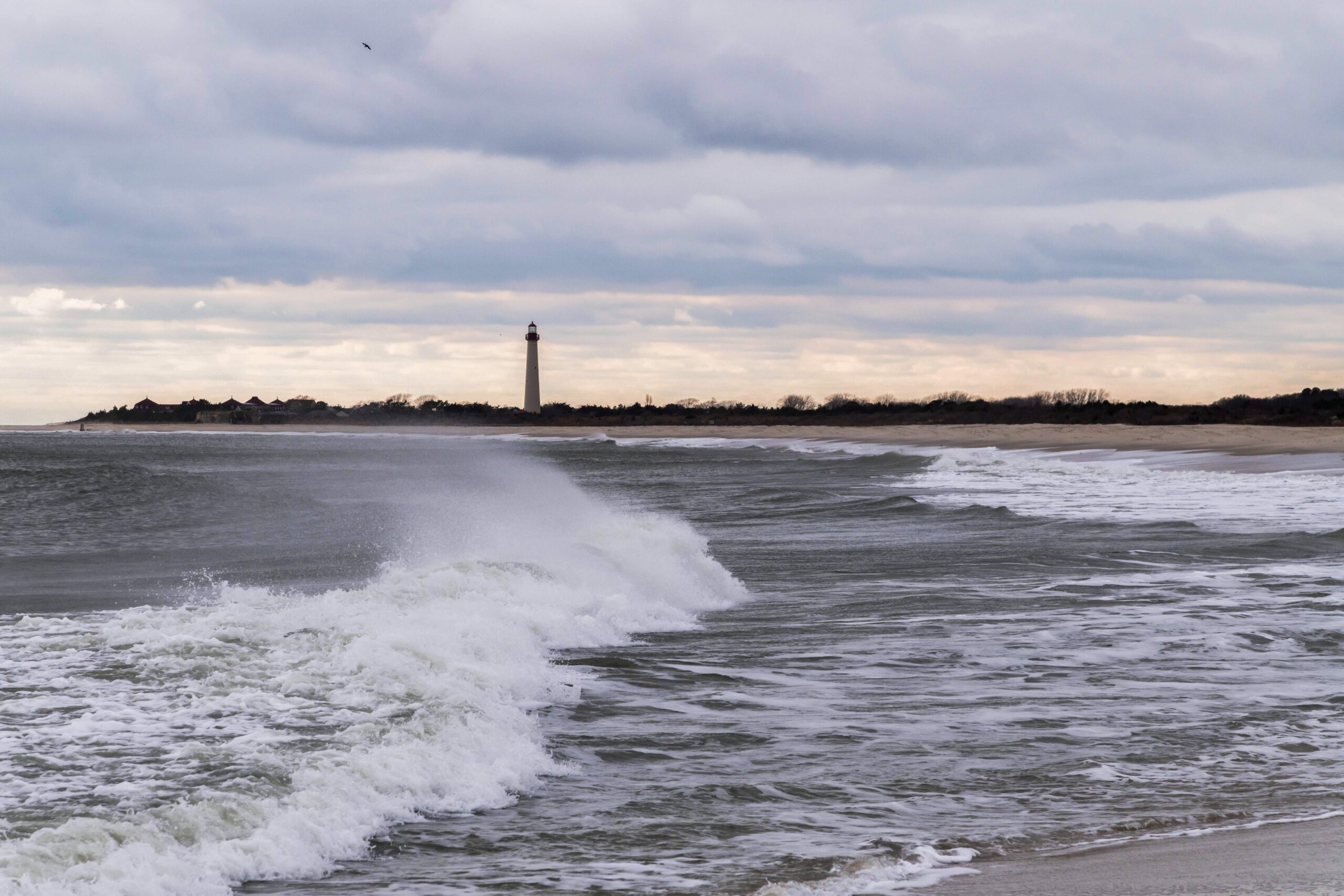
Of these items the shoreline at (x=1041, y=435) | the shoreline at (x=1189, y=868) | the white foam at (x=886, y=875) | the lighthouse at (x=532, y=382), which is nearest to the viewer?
the shoreline at (x=1189, y=868)

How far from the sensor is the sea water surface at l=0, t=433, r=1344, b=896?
4930 mm

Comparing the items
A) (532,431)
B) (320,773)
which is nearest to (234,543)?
(320,773)

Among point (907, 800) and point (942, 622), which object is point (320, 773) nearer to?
point (907, 800)

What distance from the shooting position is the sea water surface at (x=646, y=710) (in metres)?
4.93

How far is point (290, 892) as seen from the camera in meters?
4.58

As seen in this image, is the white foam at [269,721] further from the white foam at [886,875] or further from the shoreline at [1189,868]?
the shoreline at [1189,868]

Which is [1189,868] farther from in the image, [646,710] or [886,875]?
[646,710]

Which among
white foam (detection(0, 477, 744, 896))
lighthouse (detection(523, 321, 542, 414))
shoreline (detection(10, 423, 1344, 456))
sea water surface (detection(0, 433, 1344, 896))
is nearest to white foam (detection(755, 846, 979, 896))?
sea water surface (detection(0, 433, 1344, 896))

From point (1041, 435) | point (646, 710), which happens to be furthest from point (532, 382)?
point (646, 710)

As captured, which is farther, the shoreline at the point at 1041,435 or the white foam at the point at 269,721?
the shoreline at the point at 1041,435

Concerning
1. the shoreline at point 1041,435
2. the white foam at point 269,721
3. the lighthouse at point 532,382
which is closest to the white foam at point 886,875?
the white foam at point 269,721

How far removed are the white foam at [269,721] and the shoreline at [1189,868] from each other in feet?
7.90

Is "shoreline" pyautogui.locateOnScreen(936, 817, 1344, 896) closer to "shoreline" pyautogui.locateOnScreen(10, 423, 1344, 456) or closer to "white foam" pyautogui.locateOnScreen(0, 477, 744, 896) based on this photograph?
"white foam" pyautogui.locateOnScreen(0, 477, 744, 896)

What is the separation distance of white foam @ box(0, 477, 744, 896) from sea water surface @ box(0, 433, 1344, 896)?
0.08 ft
